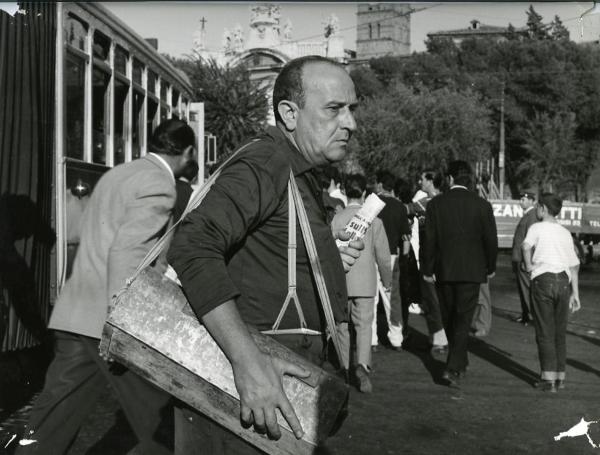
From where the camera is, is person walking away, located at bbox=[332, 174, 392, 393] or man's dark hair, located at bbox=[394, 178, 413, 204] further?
man's dark hair, located at bbox=[394, 178, 413, 204]

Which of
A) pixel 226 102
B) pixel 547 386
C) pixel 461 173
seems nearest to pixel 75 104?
pixel 461 173

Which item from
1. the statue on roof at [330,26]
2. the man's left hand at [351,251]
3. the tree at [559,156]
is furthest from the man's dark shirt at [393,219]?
the tree at [559,156]

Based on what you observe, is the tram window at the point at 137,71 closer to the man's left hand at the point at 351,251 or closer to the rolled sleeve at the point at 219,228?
the man's left hand at the point at 351,251

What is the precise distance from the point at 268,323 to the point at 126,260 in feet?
5.30

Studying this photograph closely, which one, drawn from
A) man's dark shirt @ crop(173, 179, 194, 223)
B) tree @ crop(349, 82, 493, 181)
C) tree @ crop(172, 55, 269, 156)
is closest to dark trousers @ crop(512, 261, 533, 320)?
man's dark shirt @ crop(173, 179, 194, 223)

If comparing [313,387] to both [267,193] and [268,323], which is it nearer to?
[268,323]

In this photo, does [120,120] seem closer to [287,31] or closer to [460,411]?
[460,411]

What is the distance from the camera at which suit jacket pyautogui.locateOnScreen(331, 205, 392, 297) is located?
759 centimetres

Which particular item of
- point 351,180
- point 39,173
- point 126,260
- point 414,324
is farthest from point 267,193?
point 414,324

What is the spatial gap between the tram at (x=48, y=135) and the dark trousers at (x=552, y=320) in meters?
3.81

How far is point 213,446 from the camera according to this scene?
2379 millimetres

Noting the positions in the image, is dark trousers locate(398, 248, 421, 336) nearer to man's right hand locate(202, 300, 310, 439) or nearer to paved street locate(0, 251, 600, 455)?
paved street locate(0, 251, 600, 455)

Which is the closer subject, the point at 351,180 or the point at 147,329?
the point at 147,329

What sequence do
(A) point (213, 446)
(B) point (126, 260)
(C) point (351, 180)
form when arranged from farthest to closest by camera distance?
1. (C) point (351, 180)
2. (B) point (126, 260)
3. (A) point (213, 446)
